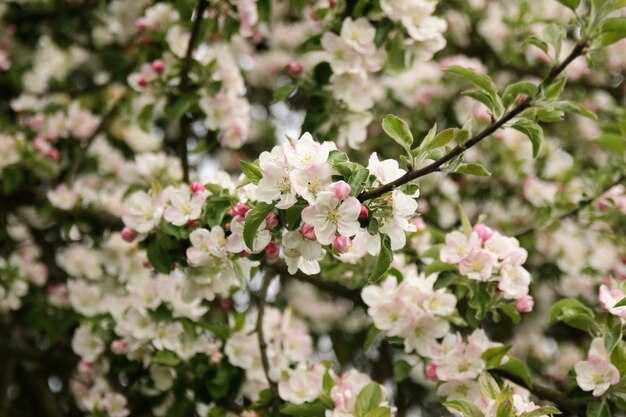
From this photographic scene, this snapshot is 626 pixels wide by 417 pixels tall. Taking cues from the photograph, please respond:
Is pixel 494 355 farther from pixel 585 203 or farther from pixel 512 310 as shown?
pixel 585 203

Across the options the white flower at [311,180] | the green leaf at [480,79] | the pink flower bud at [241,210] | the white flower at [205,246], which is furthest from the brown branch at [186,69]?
the white flower at [311,180]

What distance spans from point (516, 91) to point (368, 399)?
75 cm

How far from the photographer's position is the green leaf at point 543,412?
4.39 feet

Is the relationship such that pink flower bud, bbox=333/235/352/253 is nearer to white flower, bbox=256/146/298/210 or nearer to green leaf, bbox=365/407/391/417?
white flower, bbox=256/146/298/210

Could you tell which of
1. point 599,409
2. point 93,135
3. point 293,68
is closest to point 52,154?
point 93,135

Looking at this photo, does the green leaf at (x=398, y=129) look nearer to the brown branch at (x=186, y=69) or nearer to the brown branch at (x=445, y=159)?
the brown branch at (x=445, y=159)

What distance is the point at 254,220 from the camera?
1.33m

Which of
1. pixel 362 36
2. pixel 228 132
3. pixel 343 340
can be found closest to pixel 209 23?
pixel 228 132

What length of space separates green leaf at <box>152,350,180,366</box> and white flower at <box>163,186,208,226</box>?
1.67ft

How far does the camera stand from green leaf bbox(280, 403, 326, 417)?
5.59ft

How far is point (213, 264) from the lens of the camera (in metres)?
1.67

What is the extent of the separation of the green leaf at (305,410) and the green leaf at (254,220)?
0.55 metres

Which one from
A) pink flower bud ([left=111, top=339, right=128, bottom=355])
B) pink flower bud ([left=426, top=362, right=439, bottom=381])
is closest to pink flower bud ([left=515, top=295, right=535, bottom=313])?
pink flower bud ([left=426, top=362, right=439, bottom=381])

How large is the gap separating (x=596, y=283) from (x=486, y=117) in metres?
0.72
